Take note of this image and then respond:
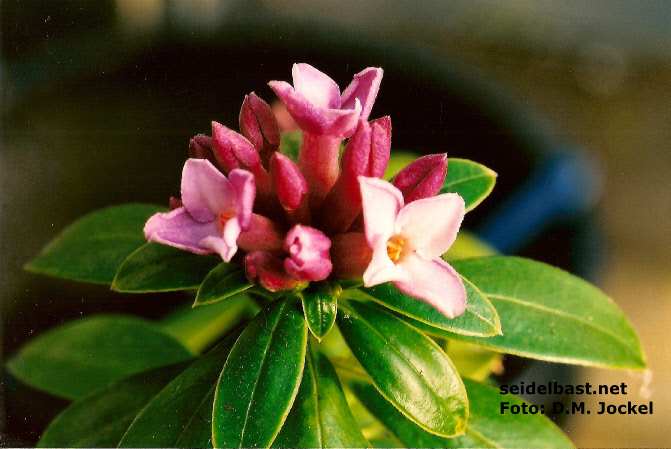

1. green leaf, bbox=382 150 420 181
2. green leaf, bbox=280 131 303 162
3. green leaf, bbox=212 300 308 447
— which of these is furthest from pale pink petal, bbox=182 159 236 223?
green leaf, bbox=382 150 420 181

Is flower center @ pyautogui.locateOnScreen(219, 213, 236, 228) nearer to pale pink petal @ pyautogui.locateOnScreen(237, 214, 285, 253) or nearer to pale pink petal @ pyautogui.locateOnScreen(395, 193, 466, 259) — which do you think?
pale pink petal @ pyautogui.locateOnScreen(237, 214, 285, 253)

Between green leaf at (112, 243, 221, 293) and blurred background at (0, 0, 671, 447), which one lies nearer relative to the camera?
green leaf at (112, 243, 221, 293)

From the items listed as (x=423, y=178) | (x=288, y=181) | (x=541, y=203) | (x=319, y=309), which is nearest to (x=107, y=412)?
(x=319, y=309)

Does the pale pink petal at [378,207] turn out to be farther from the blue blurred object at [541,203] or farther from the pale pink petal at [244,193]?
the blue blurred object at [541,203]

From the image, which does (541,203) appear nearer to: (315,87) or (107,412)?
(315,87)

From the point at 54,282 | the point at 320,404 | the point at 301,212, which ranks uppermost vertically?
the point at 301,212

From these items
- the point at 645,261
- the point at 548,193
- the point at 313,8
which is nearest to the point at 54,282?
the point at 313,8

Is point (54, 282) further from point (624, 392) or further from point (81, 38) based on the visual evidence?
point (624, 392)

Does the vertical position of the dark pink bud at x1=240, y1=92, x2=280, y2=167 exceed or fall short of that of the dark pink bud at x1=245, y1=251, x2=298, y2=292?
it exceeds it
